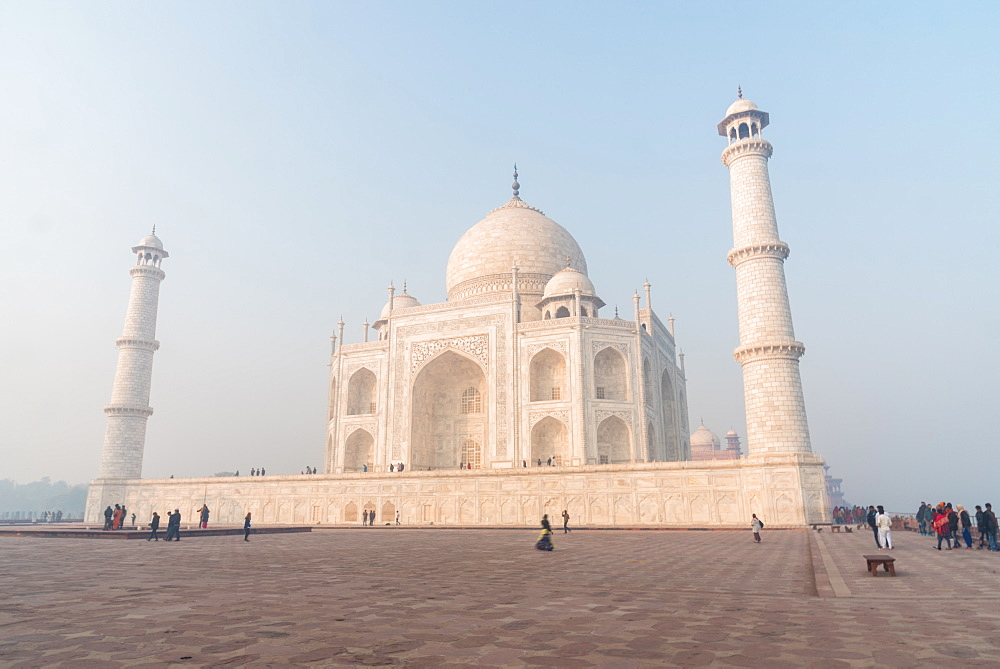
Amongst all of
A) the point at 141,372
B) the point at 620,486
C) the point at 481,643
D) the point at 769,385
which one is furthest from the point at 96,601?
the point at 141,372

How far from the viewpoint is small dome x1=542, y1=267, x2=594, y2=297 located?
32062 millimetres

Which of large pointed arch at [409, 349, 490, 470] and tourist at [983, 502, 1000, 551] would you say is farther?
large pointed arch at [409, 349, 490, 470]

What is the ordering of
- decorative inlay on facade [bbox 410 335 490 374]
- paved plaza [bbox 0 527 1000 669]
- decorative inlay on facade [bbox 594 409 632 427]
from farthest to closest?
decorative inlay on facade [bbox 410 335 490 374] < decorative inlay on facade [bbox 594 409 632 427] < paved plaza [bbox 0 527 1000 669]

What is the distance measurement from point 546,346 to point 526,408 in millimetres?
2943

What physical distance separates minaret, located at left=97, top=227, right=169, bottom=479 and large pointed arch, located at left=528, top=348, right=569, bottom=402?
19.7 m

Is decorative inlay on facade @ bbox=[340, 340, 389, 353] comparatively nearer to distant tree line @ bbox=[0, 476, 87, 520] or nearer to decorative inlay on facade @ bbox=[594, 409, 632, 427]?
decorative inlay on facade @ bbox=[594, 409, 632, 427]

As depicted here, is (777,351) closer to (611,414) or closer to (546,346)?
(611,414)

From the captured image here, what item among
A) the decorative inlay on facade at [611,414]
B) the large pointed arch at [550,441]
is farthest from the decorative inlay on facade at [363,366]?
the decorative inlay on facade at [611,414]

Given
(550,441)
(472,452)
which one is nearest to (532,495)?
(550,441)

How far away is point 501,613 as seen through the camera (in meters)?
5.26

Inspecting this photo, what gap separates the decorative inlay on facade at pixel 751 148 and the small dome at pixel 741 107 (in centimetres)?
Result: 132

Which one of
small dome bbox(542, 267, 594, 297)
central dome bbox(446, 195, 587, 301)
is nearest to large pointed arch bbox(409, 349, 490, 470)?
central dome bbox(446, 195, 587, 301)

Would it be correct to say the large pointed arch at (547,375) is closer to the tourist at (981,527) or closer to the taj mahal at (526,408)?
the taj mahal at (526,408)

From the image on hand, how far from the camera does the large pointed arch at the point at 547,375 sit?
2997 cm
